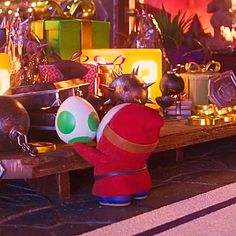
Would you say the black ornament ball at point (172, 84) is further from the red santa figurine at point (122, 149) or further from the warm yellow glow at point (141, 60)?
the red santa figurine at point (122, 149)

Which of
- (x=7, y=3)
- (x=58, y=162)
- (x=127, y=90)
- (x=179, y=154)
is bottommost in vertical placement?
(x=179, y=154)

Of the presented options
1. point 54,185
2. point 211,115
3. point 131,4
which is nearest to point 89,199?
point 54,185

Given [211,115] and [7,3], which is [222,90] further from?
[7,3]

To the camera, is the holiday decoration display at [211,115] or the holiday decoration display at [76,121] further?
the holiday decoration display at [211,115]

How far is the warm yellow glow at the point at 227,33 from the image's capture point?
10.9 feet

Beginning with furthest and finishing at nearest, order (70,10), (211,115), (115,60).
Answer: (70,10)
(115,60)
(211,115)

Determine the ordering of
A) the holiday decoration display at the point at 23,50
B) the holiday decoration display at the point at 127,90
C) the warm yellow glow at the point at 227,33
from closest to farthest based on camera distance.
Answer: the holiday decoration display at the point at 127,90 → the holiday decoration display at the point at 23,50 → the warm yellow glow at the point at 227,33

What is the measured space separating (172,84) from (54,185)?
667 mm

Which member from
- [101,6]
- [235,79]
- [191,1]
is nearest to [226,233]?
[235,79]

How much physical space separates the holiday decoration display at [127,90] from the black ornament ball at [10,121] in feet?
1.18

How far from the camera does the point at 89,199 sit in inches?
54.1

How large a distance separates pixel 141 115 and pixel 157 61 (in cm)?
81

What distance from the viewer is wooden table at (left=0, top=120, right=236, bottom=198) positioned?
3.99 ft

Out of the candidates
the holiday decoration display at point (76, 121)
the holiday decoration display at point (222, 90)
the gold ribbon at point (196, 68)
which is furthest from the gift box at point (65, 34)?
the holiday decoration display at point (76, 121)
